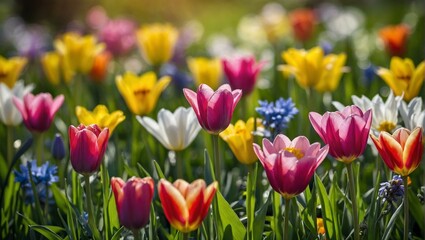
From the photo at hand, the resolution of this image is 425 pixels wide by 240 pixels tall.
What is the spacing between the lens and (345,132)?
5.83 feet

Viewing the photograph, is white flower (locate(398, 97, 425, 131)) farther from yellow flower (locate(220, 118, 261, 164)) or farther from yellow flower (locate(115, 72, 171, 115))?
yellow flower (locate(115, 72, 171, 115))

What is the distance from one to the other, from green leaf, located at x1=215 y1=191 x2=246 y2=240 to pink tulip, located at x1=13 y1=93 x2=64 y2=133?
0.83m

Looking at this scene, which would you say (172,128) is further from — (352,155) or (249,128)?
(352,155)

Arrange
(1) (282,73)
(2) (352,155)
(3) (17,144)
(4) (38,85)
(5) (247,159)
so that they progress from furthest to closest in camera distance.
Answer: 1. (4) (38,85)
2. (1) (282,73)
3. (3) (17,144)
4. (5) (247,159)
5. (2) (352,155)

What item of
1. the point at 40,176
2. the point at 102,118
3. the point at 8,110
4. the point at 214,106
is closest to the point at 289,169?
the point at 214,106

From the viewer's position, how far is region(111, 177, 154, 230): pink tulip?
1.59 meters

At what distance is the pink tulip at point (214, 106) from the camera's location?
1.88m

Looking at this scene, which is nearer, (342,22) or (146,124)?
(146,124)

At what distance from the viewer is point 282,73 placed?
373 cm

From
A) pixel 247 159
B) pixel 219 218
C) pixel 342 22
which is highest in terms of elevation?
pixel 342 22

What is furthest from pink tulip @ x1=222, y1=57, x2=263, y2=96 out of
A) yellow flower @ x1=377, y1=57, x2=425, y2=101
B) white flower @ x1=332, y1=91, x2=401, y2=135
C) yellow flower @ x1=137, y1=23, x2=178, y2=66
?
yellow flower @ x1=137, y1=23, x2=178, y2=66

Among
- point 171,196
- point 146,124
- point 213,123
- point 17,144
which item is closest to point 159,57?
point 17,144

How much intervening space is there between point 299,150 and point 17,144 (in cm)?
153

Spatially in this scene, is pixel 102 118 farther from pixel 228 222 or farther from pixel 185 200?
pixel 185 200
